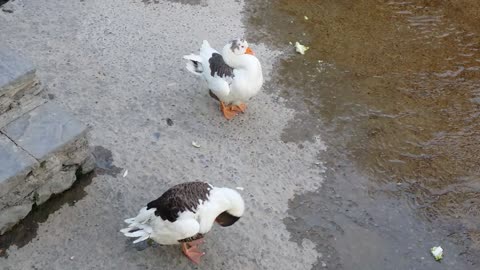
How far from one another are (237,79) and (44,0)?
284 cm

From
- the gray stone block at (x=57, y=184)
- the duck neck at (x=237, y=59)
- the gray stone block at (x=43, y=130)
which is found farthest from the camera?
the duck neck at (x=237, y=59)

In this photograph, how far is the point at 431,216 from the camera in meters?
4.36

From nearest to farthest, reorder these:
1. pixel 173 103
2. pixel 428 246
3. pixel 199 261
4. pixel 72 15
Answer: pixel 199 261 → pixel 428 246 → pixel 173 103 → pixel 72 15

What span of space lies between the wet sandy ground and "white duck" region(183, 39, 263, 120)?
0.37 m

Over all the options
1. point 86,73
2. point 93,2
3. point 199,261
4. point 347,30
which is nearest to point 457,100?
point 347,30

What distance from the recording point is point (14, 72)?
397 cm

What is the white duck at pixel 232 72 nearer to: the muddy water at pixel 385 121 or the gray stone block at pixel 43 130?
the muddy water at pixel 385 121

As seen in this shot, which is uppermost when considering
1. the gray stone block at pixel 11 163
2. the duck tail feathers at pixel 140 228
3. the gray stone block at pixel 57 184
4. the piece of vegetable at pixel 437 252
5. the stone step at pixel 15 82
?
the stone step at pixel 15 82

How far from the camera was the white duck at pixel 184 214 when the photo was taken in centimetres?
352

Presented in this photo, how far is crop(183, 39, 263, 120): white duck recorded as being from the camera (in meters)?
4.68

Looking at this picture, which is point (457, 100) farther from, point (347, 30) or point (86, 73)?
point (86, 73)

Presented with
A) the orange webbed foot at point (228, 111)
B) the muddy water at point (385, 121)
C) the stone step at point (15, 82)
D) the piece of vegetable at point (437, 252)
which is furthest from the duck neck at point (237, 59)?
the piece of vegetable at point (437, 252)

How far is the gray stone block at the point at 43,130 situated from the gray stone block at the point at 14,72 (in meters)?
0.25

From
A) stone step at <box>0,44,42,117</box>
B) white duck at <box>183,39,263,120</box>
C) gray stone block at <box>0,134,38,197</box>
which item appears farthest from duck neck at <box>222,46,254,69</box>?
gray stone block at <box>0,134,38,197</box>
